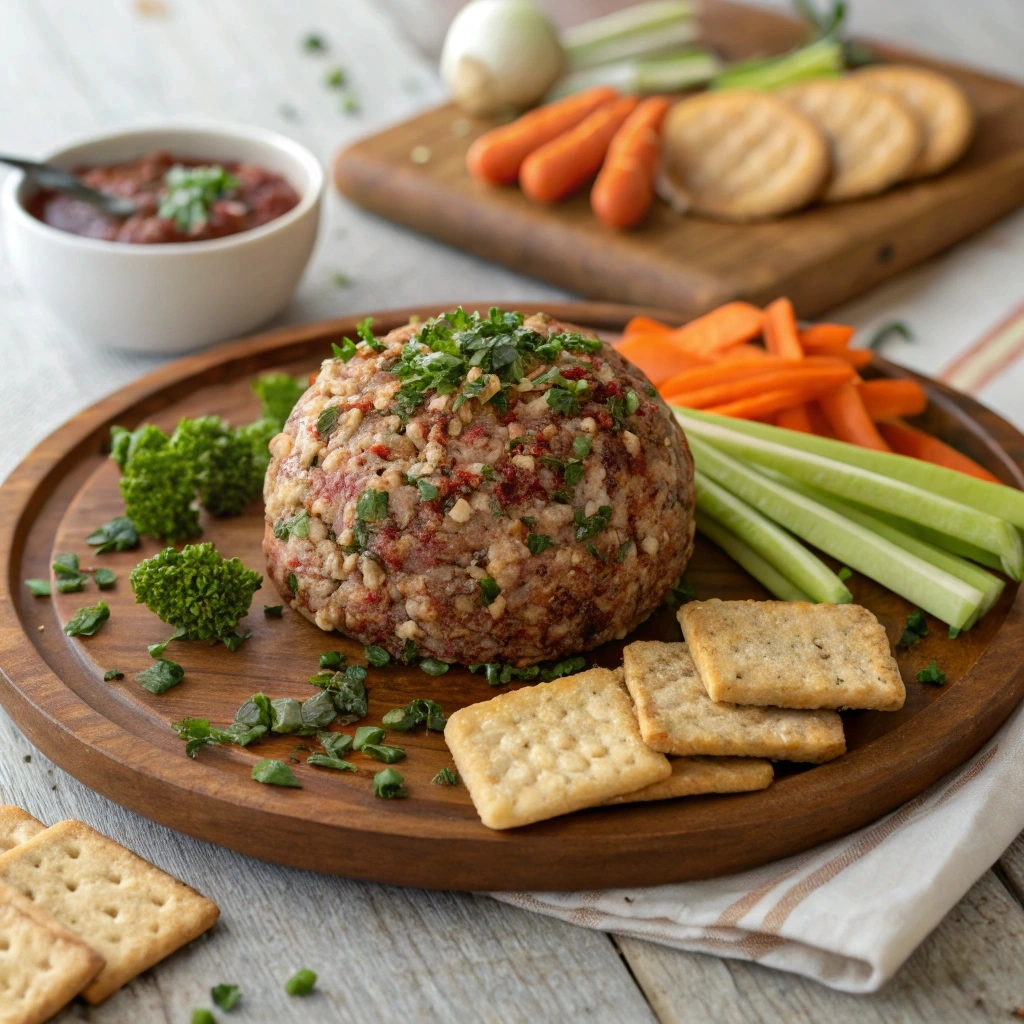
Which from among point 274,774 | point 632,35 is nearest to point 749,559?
point 274,774

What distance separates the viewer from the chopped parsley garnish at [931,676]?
13.6 feet

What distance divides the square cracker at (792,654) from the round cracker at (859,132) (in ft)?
11.7

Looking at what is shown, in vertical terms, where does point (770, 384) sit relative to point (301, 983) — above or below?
below

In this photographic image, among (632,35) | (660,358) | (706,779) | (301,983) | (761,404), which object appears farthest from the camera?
(632,35)

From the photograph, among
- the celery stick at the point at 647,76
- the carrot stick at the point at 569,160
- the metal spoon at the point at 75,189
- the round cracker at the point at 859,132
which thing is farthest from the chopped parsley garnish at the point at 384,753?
the celery stick at the point at 647,76

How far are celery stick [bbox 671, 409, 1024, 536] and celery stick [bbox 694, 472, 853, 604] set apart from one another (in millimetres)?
317

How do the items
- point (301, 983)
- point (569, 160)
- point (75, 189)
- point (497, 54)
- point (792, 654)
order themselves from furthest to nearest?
1. point (497, 54)
2. point (569, 160)
3. point (75, 189)
4. point (792, 654)
5. point (301, 983)

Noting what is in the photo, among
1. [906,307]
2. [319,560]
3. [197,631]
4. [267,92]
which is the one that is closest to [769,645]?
[319,560]

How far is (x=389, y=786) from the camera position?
3.65m

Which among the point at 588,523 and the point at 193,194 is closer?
the point at 588,523

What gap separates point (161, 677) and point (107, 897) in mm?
790

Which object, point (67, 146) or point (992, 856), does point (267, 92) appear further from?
point (992, 856)

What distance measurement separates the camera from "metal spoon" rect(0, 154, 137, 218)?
623cm

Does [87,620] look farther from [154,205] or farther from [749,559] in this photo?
[154,205]
